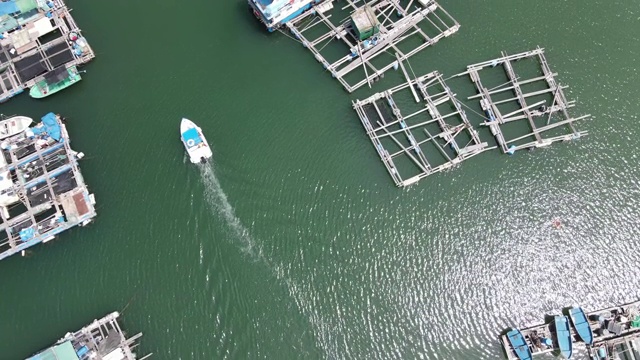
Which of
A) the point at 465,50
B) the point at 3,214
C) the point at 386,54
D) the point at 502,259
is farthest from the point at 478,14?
the point at 3,214

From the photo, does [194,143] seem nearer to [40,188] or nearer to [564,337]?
[40,188]

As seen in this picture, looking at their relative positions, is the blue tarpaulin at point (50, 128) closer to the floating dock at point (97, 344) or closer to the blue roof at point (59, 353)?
the floating dock at point (97, 344)

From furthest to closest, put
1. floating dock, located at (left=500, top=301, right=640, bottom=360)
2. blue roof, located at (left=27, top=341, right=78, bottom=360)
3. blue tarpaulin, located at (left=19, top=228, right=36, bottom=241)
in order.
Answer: blue tarpaulin, located at (left=19, top=228, right=36, bottom=241), floating dock, located at (left=500, top=301, right=640, bottom=360), blue roof, located at (left=27, top=341, right=78, bottom=360)

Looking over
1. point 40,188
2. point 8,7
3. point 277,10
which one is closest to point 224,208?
point 40,188

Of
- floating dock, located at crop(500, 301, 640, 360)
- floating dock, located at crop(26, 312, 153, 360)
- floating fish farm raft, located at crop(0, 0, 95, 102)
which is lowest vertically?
floating dock, located at crop(500, 301, 640, 360)

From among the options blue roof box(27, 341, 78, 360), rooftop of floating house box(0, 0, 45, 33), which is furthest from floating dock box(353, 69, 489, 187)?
rooftop of floating house box(0, 0, 45, 33)

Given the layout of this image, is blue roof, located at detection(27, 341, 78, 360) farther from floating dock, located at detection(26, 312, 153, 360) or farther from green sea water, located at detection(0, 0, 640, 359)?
green sea water, located at detection(0, 0, 640, 359)
